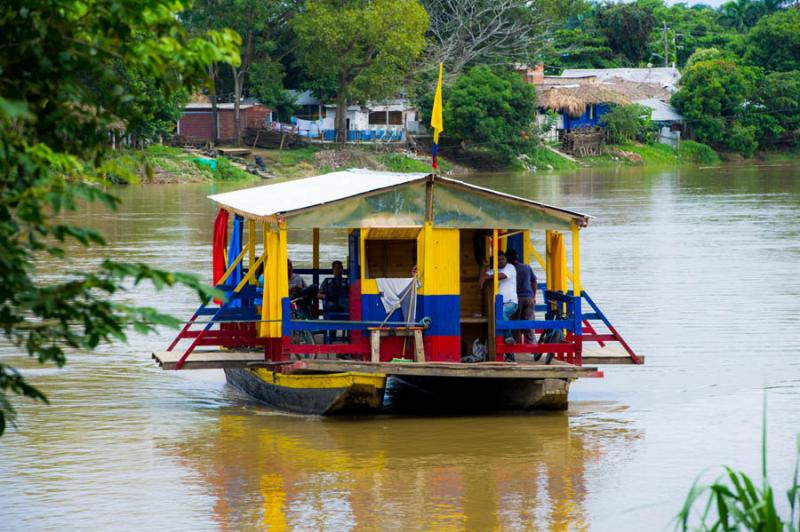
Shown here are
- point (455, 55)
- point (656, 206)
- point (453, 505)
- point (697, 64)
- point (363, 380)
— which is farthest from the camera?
point (697, 64)

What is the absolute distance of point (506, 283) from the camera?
11.7 metres

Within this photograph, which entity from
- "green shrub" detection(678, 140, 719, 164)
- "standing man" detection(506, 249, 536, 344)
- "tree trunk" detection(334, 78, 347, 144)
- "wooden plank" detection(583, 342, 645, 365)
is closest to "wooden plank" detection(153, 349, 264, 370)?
"standing man" detection(506, 249, 536, 344)

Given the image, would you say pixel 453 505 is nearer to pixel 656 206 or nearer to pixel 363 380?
pixel 363 380

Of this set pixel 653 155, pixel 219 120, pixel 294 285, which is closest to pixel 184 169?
pixel 219 120

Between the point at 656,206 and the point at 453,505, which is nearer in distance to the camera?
the point at 453,505

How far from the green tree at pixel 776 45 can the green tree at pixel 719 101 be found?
4.18m

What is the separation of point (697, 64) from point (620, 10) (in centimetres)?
1193

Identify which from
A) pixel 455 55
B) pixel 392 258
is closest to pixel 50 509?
pixel 392 258

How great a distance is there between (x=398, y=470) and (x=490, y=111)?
155ft

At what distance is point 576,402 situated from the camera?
12742mm

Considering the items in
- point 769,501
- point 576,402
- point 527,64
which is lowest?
point 576,402

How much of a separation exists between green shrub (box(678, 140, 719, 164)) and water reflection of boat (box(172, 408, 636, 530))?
54941mm

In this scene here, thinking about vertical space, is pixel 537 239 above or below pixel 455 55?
below

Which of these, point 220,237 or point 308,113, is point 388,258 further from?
point 308,113
